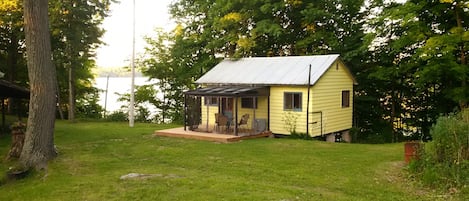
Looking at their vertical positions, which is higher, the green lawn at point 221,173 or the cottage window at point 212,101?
the cottage window at point 212,101

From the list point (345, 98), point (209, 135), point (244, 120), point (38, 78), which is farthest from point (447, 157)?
point (345, 98)

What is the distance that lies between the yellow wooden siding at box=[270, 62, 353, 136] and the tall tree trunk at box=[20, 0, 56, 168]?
30.4 feet

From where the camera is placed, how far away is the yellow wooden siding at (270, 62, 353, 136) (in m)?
17.2

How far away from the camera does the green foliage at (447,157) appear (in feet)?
27.1

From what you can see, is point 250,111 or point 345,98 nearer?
point 250,111

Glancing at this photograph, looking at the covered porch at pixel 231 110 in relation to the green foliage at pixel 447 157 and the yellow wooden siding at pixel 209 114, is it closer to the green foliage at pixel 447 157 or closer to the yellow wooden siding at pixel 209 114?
the yellow wooden siding at pixel 209 114

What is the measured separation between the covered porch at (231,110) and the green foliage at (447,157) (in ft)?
26.8

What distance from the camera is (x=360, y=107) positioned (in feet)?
75.6

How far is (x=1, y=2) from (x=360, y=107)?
20.6 m

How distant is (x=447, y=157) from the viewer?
8.87 m

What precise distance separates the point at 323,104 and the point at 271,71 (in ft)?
9.13

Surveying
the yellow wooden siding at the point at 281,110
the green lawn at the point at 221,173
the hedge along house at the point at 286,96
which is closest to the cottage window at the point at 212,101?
the hedge along house at the point at 286,96

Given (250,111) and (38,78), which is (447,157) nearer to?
(38,78)

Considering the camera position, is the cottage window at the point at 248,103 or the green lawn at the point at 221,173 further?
the cottage window at the point at 248,103
